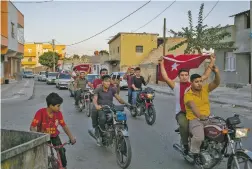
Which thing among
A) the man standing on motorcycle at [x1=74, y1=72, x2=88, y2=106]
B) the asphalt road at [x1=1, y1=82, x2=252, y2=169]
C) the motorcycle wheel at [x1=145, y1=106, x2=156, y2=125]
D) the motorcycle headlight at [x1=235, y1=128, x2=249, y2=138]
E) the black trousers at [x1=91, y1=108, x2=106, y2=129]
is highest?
the man standing on motorcycle at [x1=74, y1=72, x2=88, y2=106]

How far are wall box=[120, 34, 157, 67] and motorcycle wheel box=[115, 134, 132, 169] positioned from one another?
148 feet

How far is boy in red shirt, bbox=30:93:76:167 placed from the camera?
189 inches

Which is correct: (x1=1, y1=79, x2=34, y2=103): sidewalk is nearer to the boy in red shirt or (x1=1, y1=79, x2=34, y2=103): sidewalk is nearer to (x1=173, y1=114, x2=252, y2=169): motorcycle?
the boy in red shirt

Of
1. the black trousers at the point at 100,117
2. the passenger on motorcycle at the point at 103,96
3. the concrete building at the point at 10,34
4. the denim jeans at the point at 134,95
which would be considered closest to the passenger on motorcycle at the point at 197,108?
the black trousers at the point at 100,117

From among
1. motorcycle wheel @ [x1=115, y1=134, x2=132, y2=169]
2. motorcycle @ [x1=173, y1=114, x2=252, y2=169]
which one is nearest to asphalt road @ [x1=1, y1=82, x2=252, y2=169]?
motorcycle wheel @ [x1=115, y1=134, x2=132, y2=169]

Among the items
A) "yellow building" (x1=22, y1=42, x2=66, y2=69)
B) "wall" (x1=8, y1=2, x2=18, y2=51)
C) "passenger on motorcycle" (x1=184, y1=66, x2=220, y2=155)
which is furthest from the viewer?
"yellow building" (x1=22, y1=42, x2=66, y2=69)

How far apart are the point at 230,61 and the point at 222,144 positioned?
25058 millimetres

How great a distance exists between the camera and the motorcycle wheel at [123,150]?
576 cm

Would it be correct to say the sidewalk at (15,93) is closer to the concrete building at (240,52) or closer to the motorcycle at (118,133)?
the motorcycle at (118,133)

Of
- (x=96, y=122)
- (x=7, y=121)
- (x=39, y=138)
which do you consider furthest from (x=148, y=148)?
(x=7, y=121)

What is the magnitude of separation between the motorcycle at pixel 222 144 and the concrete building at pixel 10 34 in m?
25.4

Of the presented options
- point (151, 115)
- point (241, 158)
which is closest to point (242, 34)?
point (151, 115)

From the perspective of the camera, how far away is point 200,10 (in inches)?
925

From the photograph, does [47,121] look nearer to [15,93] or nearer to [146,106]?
[146,106]
